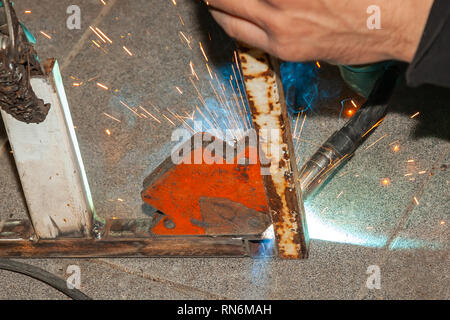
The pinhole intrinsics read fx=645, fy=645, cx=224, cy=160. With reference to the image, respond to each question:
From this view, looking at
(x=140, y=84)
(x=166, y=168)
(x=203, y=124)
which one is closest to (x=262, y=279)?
(x=166, y=168)

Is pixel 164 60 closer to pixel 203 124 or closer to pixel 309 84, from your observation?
pixel 203 124

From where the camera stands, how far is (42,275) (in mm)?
2553

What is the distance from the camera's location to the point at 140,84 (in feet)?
10.7

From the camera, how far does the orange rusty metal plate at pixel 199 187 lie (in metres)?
2.20

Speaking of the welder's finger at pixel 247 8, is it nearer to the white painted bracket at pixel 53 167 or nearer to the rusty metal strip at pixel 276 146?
the rusty metal strip at pixel 276 146

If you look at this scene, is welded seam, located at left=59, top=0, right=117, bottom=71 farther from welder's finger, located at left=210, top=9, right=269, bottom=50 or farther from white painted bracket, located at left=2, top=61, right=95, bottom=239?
welder's finger, located at left=210, top=9, right=269, bottom=50

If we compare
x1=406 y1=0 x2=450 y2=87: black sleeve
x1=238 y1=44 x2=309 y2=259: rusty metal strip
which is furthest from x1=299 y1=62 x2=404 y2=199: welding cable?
x1=406 y1=0 x2=450 y2=87: black sleeve

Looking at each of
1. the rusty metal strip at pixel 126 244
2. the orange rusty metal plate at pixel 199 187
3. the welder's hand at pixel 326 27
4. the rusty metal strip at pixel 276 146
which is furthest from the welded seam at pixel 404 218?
the welder's hand at pixel 326 27

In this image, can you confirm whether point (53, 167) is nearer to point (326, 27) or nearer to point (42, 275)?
point (42, 275)

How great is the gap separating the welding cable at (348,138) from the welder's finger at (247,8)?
1042 millimetres

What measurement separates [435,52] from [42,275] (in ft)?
5.82

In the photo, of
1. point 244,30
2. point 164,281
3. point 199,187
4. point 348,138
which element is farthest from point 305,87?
point 244,30

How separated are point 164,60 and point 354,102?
1.00m

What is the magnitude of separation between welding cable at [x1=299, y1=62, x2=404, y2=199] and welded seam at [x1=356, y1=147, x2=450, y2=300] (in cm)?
33
